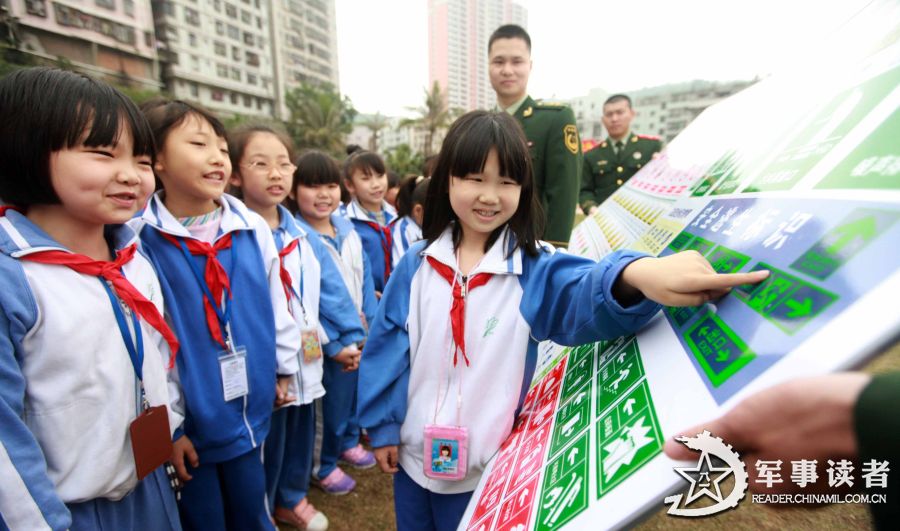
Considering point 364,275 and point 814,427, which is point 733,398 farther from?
point 364,275

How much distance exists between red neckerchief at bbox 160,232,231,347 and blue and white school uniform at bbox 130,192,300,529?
0.07ft

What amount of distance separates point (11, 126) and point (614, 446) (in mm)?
1630

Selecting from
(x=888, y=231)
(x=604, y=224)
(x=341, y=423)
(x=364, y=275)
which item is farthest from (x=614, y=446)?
(x=364, y=275)

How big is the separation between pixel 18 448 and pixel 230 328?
720 millimetres

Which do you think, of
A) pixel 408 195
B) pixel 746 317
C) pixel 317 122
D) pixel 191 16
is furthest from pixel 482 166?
pixel 191 16

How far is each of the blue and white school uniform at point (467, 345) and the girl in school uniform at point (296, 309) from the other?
31.2 inches

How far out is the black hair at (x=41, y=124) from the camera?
112 centimetres

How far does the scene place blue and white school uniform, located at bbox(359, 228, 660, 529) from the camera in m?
1.15

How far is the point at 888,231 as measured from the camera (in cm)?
47

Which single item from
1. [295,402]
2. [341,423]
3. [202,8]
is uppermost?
[202,8]

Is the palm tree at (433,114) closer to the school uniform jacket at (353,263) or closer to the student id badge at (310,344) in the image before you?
the school uniform jacket at (353,263)

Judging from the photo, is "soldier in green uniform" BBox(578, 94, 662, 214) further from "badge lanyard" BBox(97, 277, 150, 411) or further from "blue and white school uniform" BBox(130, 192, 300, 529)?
"badge lanyard" BBox(97, 277, 150, 411)

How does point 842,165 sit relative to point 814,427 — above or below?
above

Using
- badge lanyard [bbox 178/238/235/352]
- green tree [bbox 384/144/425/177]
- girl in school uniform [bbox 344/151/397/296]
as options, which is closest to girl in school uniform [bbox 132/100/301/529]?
badge lanyard [bbox 178/238/235/352]
